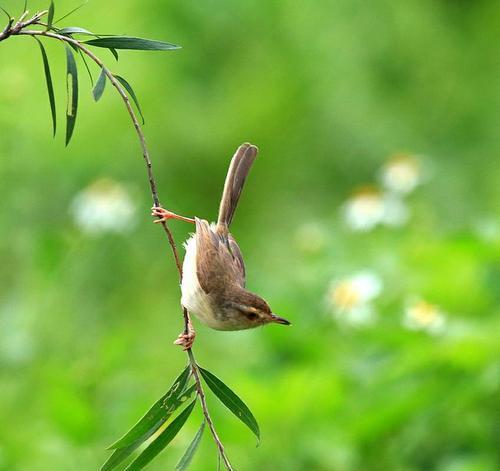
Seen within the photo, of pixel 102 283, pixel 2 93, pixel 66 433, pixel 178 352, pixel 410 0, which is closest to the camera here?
pixel 66 433

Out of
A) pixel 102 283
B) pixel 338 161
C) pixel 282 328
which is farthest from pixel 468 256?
pixel 338 161

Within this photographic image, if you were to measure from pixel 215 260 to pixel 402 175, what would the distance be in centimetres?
266

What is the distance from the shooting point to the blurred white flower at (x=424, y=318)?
3258 mm

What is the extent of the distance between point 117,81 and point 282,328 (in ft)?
7.99

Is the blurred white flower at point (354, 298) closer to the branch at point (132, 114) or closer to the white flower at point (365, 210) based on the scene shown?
the white flower at point (365, 210)

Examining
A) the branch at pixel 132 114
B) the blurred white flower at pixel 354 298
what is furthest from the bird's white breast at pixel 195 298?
the blurred white flower at pixel 354 298

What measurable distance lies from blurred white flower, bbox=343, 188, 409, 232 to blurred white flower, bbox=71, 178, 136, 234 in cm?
86

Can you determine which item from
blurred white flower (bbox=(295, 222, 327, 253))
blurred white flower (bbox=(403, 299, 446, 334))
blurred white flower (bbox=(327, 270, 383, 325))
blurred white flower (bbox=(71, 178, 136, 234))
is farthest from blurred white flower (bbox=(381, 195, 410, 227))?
blurred white flower (bbox=(71, 178, 136, 234))

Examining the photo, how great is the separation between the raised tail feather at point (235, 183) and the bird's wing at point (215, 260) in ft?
0.11

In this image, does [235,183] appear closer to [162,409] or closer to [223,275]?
[223,275]

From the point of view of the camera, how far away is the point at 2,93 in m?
3.40

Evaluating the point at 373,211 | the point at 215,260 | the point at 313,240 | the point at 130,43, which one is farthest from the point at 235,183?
the point at 373,211

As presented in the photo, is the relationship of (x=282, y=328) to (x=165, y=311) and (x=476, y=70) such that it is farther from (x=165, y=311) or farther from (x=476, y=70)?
(x=476, y=70)

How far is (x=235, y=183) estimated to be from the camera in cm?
176
